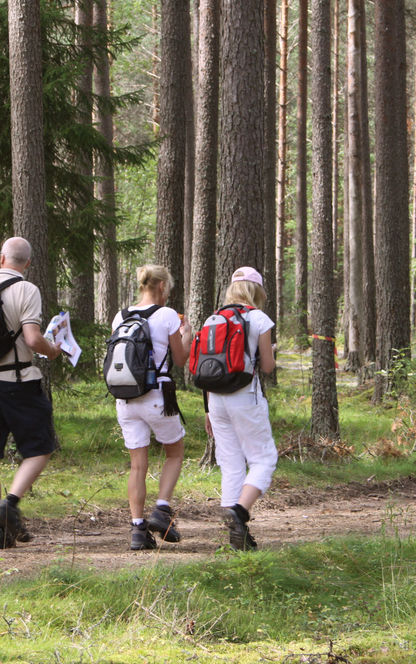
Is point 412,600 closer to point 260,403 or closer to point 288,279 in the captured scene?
point 260,403

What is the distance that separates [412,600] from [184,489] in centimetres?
393

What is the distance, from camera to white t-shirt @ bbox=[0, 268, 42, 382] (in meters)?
5.78

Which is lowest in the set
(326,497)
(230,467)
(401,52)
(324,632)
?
(326,497)

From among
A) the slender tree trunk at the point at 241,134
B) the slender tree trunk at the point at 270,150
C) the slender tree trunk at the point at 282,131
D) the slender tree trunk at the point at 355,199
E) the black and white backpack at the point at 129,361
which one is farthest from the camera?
the slender tree trunk at the point at 282,131

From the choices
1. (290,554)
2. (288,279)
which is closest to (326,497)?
(290,554)

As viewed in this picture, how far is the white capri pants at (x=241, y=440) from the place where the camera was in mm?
5820

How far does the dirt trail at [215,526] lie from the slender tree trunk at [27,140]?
11.1 feet

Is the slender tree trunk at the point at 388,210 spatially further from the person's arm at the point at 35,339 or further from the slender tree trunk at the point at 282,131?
the slender tree trunk at the point at 282,131

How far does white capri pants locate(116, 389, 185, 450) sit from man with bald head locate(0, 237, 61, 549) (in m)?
0.63

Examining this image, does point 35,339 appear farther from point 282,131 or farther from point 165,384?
point 282,131

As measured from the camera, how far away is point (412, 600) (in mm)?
4957

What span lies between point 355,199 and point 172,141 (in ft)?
29.6

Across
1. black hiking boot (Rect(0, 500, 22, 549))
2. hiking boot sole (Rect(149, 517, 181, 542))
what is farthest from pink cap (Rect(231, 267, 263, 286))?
black hiking boot (Rect(0, 500, 22, 549))

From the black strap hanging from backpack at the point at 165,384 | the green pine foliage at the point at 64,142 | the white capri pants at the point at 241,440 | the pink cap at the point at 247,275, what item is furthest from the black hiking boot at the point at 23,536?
the green pine foliage at the point at 64,142
